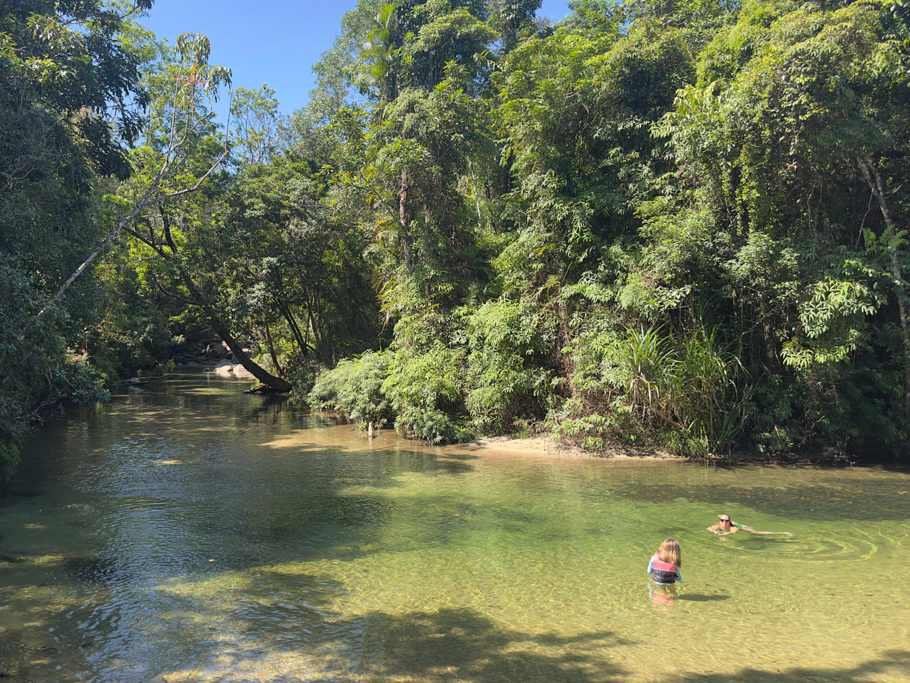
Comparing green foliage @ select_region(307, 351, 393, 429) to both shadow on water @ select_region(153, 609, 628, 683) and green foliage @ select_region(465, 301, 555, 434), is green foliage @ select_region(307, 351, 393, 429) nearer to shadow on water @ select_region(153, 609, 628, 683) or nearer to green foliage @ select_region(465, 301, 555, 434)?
green foliage @ select_region(465, 301, 555, 434)

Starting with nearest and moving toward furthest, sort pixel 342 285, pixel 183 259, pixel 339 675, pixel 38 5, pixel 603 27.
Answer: pixel 339 675, pixel 38 5, pixel 603 27, pixel 183 259, pixel 342 285

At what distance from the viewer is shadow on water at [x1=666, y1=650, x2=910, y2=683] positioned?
16.3ft

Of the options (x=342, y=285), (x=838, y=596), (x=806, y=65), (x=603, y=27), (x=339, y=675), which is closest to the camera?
(x=339, y=675)

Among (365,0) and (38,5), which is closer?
(38,5)

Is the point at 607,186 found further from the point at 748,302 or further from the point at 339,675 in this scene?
the point at 339,675

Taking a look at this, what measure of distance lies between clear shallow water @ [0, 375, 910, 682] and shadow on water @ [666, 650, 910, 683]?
2 centimetres

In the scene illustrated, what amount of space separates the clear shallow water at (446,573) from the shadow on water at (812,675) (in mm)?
19

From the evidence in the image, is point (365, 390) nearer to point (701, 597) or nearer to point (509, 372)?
point (509, 372)

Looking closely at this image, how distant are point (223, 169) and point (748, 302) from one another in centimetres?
2087

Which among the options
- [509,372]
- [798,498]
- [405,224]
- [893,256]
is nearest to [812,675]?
[798,498]

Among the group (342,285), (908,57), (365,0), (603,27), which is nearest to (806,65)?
(908,57)

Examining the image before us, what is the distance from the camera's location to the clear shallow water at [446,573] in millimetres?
5324

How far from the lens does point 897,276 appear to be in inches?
469

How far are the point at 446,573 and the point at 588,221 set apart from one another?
11.0 m
